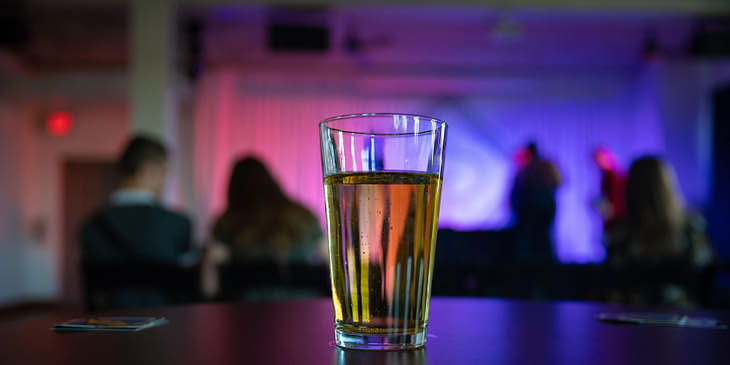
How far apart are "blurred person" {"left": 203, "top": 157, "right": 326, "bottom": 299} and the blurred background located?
2828 millimetres

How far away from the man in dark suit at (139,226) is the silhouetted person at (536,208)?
335cm

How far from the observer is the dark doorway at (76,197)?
795 centimetres

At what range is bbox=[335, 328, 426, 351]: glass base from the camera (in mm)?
441

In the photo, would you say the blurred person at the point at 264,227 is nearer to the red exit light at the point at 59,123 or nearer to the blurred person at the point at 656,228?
the blurred person at the point at 656,228

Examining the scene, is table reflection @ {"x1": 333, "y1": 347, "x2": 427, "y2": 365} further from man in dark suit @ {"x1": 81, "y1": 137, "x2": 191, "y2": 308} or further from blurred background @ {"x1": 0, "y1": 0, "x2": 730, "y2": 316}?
blurred background @ {"x1": 0, "y1": 0, "x2": 730, "y2": 316}

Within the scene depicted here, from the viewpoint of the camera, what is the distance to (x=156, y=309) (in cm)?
69

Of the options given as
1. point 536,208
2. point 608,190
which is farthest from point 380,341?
point 608,190

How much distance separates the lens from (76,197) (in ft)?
26.2

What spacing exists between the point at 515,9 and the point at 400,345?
15.3ft

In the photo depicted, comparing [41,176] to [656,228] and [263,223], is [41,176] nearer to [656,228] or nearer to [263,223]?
[263,223]

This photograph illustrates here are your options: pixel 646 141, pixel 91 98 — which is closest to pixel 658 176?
pixel 646 141

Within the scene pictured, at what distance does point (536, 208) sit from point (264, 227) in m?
3.23

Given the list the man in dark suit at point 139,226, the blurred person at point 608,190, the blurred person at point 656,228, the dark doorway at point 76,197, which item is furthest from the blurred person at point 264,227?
the dark doorway at point 76,197

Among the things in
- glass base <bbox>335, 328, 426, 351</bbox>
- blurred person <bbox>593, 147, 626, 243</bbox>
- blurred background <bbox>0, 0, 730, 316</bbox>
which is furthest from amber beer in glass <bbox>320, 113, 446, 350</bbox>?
blurred person <bbox>593, 147, 626, 243</bbox>
